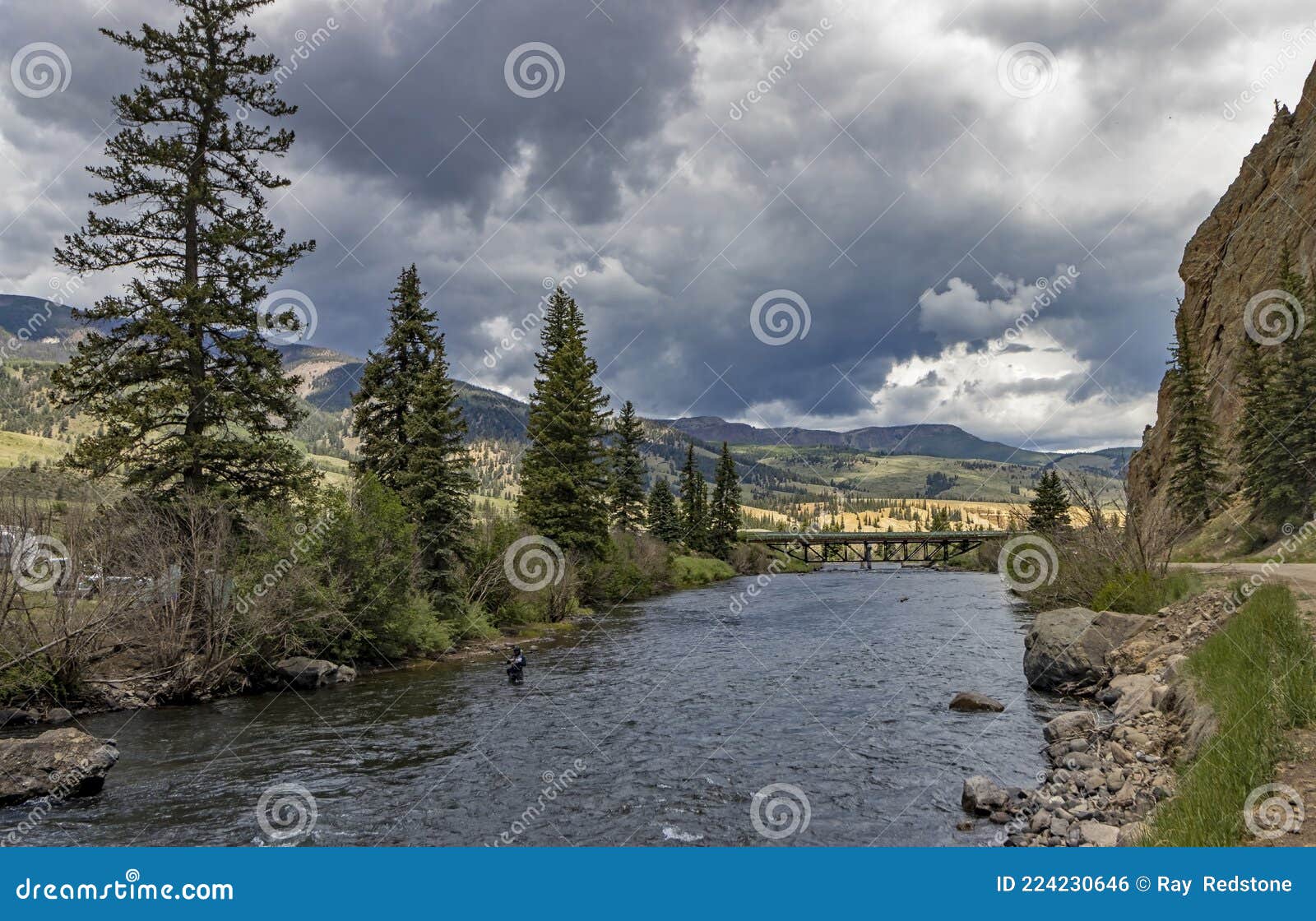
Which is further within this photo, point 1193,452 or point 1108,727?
point 1193,452

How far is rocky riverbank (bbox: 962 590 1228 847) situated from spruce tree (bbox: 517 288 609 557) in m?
28.8

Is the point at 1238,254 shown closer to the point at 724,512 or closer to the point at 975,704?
the point at 724,512

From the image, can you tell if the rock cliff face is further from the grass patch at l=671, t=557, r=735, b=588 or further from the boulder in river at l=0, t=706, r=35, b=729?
the boulder in river at l=0, t=706, r=35, b=729

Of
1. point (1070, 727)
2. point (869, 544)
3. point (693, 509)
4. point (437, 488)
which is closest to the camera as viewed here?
point (1070, 727)

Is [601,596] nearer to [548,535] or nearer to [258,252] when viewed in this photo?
[548,535]

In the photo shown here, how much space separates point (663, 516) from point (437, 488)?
178ft

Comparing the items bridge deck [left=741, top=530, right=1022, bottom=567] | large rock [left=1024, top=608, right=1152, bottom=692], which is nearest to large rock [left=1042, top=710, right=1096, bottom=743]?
large rock [left=1024, top=608, right=1152, bottom=692]

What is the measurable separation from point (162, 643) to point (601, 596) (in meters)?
34.1

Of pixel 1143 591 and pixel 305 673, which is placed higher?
pixel 1143 591

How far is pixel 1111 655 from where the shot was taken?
75.8 feet

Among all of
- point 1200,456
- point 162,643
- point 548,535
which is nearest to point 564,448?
point 548,535

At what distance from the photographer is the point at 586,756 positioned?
58.2 feet

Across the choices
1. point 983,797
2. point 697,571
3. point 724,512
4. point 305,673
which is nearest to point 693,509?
point 724,512

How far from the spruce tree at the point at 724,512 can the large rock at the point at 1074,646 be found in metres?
71.2
